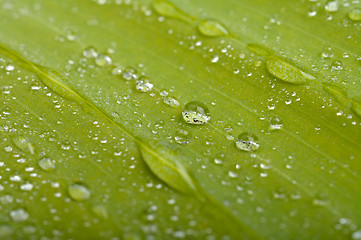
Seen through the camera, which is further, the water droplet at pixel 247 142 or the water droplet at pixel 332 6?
the water droplet at pixel 332 6

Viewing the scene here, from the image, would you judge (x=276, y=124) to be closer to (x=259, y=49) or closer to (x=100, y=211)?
(x=259, y=49)

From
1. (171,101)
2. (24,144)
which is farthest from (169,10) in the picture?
(24,144)

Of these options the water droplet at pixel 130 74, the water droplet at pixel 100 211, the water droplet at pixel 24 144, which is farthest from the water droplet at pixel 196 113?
the water droplet at pixel 24 144

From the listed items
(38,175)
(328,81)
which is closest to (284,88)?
Answer: (328,81)

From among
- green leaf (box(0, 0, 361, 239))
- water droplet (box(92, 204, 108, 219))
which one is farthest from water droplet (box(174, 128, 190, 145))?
water droplet (box(92, 204, 108, 219))

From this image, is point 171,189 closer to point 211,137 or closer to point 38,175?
point 211,137

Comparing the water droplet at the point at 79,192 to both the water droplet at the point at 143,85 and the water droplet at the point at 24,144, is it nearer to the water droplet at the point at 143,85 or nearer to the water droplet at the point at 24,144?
the water droplet at the point at 24,144
